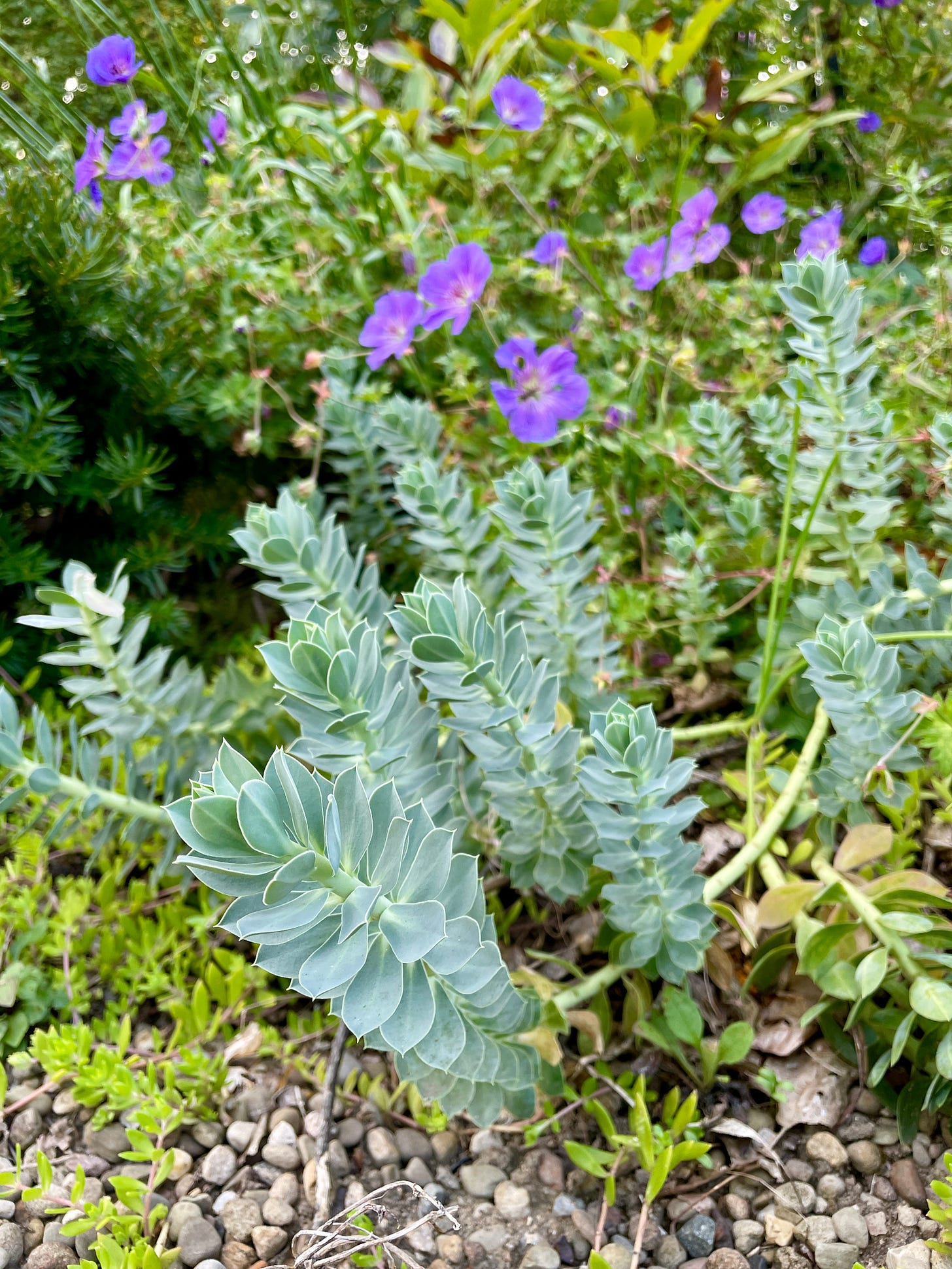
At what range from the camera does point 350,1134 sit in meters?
1.12

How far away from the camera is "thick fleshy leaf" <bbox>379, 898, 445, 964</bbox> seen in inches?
26.3

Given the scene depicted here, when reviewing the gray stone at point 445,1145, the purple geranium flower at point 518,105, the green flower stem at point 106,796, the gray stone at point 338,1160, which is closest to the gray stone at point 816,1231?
the gray stone at point 445,1145

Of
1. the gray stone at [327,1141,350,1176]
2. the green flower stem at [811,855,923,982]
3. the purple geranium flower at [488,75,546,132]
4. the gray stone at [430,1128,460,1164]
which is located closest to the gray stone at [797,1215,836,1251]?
the green flower stem at [811,855,923,982]

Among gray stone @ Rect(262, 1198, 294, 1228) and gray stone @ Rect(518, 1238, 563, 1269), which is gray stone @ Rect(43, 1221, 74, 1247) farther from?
gray stone @ Rect(518, 1238, 563, 1269)

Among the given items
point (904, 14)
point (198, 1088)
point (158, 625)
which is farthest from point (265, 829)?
point (904, 14)

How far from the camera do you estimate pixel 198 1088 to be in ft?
3.72

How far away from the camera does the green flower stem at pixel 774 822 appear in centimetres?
115

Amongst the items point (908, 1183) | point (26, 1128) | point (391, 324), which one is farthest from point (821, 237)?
point (26, 1128)

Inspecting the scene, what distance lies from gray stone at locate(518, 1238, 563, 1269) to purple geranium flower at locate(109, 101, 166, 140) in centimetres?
209

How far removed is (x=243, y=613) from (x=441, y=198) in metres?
1.22

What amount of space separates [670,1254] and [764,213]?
2.17 meters

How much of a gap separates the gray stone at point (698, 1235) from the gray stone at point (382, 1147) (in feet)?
1.09

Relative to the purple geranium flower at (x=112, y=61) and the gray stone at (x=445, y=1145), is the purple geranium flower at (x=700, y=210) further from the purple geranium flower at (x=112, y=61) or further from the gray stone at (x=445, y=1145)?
the gray stone at (x=445, y=1145)

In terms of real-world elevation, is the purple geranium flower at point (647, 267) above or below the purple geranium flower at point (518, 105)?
below
